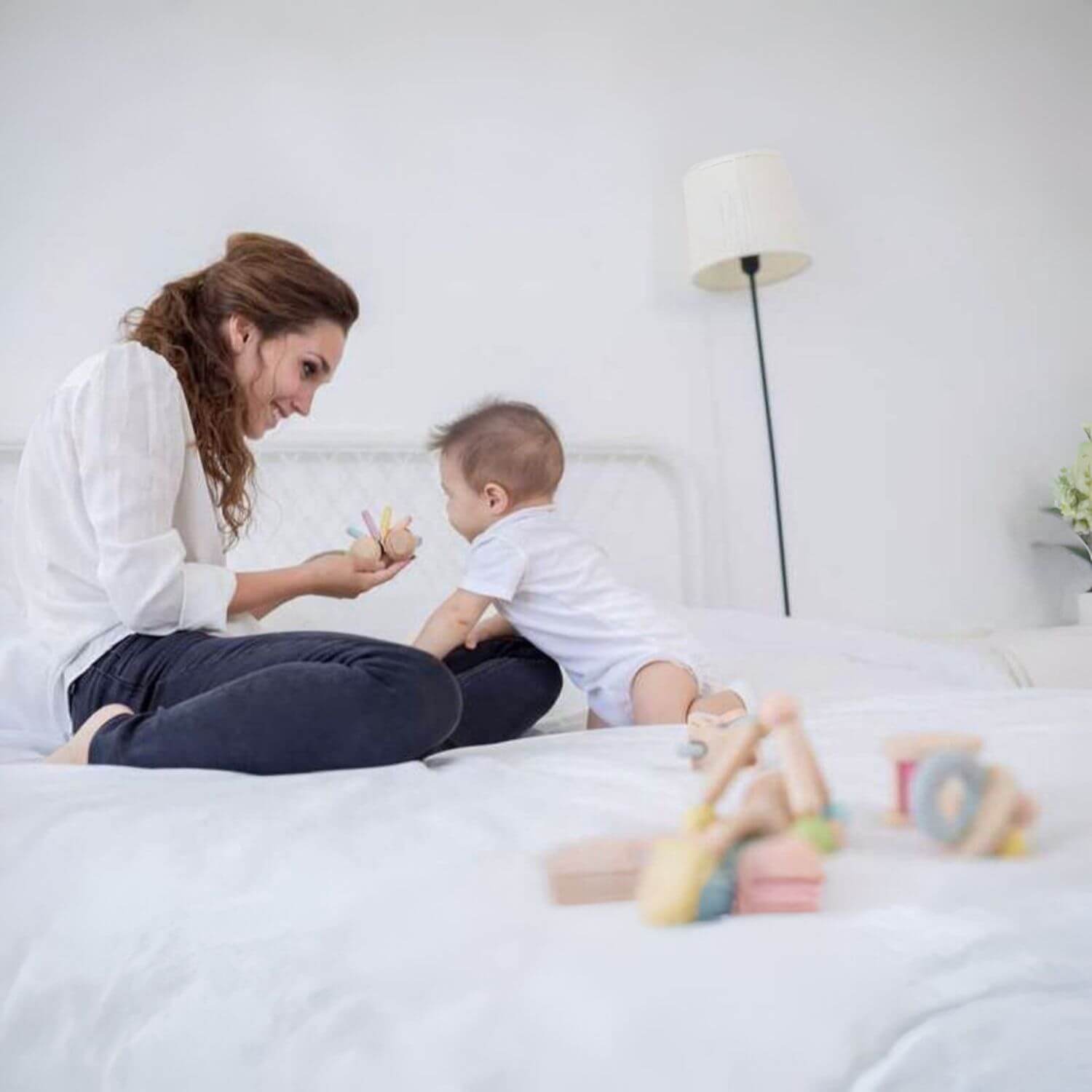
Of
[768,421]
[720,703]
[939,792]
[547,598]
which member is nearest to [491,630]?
[547,598]

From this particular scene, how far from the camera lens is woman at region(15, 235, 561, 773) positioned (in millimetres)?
974

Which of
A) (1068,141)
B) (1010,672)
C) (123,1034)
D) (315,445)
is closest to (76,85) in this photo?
(315,445)

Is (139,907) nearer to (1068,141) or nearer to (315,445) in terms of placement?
(315,445)

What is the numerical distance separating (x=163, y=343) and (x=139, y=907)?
2.99 ft

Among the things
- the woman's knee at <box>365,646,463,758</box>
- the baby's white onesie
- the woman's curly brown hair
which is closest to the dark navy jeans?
the woman's knee at <box>365,646,463,758</box>

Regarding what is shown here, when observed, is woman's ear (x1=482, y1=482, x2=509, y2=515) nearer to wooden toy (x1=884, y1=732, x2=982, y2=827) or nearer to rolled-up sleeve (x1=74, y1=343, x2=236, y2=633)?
rolled-up sleeve (x1=74, y1=343, x2=236, y2=633)

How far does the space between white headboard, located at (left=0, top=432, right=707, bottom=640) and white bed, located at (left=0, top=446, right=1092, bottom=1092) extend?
0.91 metres

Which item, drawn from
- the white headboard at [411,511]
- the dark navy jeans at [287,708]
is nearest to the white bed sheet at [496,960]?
the dark navy jeans at [287,708]

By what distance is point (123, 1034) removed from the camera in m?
0.52

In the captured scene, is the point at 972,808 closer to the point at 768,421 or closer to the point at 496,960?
Result: the point at 496,960

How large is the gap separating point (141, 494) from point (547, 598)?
21.0 inches

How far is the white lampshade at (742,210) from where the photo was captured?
2207 millimetres

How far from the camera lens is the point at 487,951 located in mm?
454

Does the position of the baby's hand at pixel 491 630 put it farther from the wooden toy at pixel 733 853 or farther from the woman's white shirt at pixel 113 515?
the wooden toy at pixel 733 853
